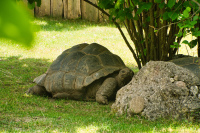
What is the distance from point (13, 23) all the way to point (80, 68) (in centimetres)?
433

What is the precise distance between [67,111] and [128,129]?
1238 millimetres

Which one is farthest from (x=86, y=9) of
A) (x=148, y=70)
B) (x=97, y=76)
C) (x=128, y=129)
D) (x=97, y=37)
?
(x=128, y=129)

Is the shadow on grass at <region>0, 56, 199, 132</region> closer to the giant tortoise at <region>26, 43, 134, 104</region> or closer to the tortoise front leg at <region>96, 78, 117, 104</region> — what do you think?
the tortoise front leg at <region>96, 78, 117, 104</region>

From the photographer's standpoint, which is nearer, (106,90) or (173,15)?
(173,15)

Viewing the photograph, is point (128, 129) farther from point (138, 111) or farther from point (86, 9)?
point (86, 9)

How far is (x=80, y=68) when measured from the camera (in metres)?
4.65

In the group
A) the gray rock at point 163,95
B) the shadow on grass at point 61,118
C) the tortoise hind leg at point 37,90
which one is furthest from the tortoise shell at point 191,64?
the tortoise hind leg at point 37,90

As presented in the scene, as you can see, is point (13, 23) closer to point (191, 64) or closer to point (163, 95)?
point (163, 95)

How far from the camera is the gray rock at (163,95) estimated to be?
3180 millimetres

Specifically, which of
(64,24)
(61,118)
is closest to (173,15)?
(61,118)

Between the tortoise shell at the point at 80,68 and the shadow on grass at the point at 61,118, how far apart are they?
1.05 ft

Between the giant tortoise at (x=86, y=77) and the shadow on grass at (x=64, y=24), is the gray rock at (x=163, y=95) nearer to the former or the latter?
the giant tortoise at (x=86, y=77)

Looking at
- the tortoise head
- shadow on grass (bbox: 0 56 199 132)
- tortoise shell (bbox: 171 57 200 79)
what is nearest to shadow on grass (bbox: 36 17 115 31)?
shadow on grass (bbox: 0 56 199 132)

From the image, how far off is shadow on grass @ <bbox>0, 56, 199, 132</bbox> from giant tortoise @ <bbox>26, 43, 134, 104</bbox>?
0.72 ft
